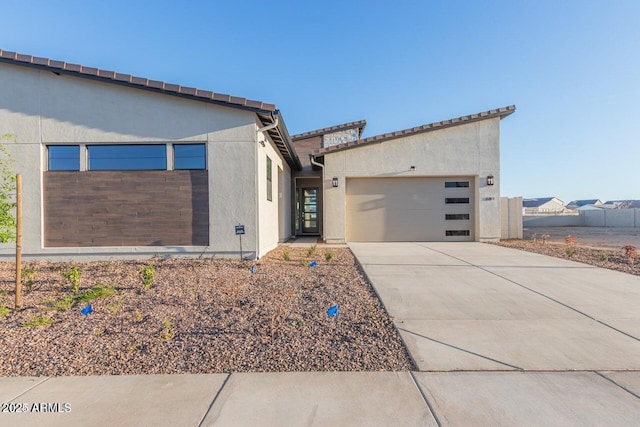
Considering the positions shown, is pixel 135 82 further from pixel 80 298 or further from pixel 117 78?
pixel 80 298

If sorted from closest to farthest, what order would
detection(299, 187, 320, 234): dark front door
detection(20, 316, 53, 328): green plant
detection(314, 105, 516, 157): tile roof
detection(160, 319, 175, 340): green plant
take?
detection(160, 319, 175, 340): green plant, detection(20, 316, 53, 328): green plant, detection(314, 105, 516, 157): tile roof, detection(299, 187, 320, 234): dark front door

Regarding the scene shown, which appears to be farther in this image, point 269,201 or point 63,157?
point 269,201

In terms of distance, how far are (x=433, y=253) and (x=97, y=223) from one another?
8.70m

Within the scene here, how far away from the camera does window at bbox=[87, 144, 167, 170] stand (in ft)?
25.5

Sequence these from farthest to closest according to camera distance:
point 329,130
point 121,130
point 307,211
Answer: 1. point 329,130
2. point 307,211
3. point 121,130

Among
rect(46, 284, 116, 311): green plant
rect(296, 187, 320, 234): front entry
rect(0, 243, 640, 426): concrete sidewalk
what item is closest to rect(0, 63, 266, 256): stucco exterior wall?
rect(46, 284, 116, 311): green plant

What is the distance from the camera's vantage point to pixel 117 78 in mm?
7398

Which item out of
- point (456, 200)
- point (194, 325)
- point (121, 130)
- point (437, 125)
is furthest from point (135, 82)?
point (456, 200)

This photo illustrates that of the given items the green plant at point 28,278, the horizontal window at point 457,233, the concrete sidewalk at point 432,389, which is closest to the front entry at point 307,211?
the horizontal window at point 457,233

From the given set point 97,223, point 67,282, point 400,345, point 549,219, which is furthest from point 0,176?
point 549,219

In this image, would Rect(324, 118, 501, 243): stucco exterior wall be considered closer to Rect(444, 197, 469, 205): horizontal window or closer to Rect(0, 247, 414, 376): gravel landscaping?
Rect(444, 197, 469, 205): horizontal window

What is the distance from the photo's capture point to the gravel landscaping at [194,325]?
9.88 ft

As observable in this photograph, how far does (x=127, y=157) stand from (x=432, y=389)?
8.02 m

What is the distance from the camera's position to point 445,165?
1198 cm
